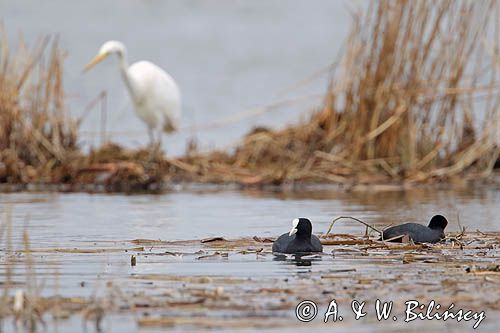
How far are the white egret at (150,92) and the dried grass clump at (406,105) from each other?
3310 millimetres

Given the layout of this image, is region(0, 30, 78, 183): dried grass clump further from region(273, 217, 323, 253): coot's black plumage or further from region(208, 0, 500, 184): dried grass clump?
region(273, 217, 323, 253): coot's black plumage

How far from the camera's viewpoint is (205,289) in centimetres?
634

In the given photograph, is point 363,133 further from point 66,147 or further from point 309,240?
point 309,240

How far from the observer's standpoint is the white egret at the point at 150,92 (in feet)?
62.8

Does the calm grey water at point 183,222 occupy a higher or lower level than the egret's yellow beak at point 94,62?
lower

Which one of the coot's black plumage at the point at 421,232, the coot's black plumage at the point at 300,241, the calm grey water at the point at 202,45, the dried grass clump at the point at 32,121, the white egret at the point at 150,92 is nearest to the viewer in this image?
the coot's black plumage at the point at 300,241

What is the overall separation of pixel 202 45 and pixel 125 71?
834 centimetres

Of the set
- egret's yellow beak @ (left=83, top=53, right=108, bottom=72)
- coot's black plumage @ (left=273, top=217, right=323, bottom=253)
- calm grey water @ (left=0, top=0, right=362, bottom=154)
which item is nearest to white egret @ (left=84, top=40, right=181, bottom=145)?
egret's yellow beak @ (left=83, top=53, right=108, bottom=72)

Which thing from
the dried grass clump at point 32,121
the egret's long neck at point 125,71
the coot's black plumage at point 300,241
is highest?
the egret's long neck at point 125,71

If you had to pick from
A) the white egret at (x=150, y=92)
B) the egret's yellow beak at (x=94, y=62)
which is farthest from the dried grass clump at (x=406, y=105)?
the egret's yellow beak at (x=94, y=62)

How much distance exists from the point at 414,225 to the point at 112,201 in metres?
5.58

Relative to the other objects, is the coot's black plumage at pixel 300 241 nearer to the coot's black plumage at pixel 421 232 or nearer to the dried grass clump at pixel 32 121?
the coot's black plumage at pixel 421 232

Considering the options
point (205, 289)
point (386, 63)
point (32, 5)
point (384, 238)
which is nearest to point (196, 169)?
point (386, 63)

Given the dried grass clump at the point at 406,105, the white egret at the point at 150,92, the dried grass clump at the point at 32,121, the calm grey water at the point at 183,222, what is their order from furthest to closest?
1. the white egret at the point at 150,92
2. the dried grass clump at the point at 32,121
3. the dried grass clump at the point at 406,105
4. the calm grey water at the point at 183,222
